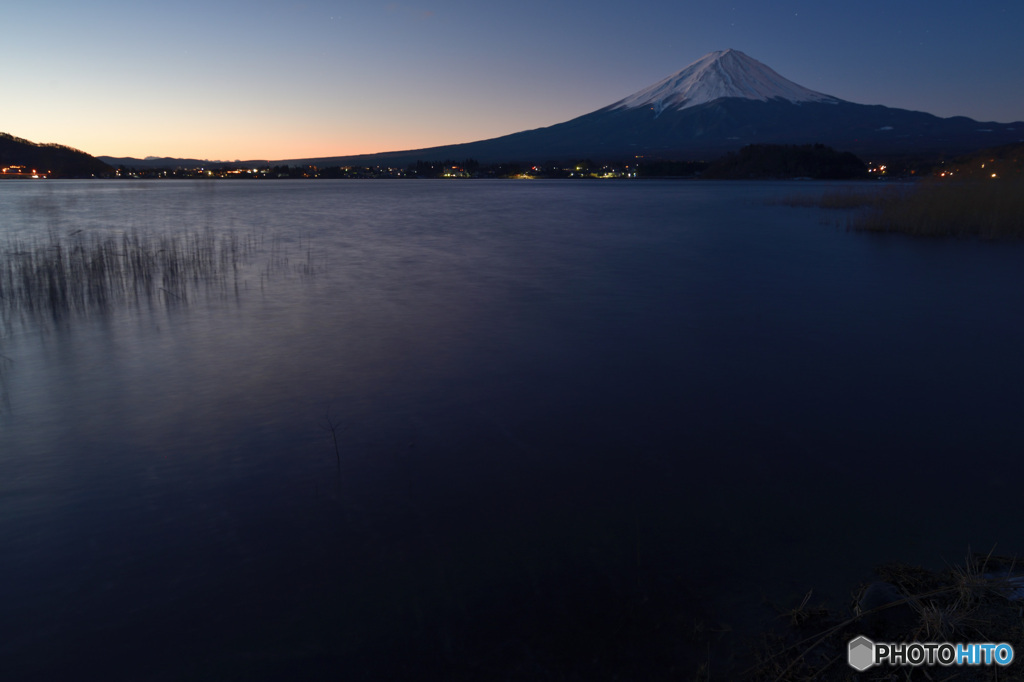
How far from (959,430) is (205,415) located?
289 inches

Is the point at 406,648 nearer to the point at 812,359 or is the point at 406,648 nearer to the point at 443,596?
the point at 443,596

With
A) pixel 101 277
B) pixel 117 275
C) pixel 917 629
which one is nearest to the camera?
pixel 917 629

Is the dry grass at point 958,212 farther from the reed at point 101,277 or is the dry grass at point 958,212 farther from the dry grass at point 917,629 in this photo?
the reed at point 101,277

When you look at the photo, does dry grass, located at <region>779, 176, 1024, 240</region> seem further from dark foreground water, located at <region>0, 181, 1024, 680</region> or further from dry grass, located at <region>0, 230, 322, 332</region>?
dry grass, located at <region>0, 230, 322, 332</region>

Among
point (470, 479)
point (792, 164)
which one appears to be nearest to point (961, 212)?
point (470, 479)

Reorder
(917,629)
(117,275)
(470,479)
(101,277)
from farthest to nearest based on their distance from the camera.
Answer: (117,275), (101,277), (470,479), (917,629)

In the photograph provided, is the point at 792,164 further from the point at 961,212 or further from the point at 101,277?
the point at 101,277

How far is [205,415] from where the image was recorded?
612cm

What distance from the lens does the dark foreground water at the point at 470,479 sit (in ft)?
10.6

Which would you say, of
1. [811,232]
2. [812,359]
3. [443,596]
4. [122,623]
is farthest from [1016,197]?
[122,623]

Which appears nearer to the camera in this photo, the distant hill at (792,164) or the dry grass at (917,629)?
the dry grass at (917,629)

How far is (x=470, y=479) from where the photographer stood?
484 centimetres

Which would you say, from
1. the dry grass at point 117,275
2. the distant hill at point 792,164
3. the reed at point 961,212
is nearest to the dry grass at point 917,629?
the dry grass at point 117,275

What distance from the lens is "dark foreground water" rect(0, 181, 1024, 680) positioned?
3.22 metres
